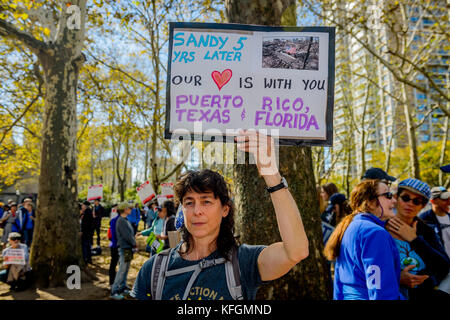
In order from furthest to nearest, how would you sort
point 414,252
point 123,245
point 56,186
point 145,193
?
point 56,186 < point 145,193 < point 123,245 < point 414,252

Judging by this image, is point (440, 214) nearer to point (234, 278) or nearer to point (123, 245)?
point (234, 278)

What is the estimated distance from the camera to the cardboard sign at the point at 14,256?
23.0ft

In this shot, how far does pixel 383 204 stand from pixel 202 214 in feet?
4.91

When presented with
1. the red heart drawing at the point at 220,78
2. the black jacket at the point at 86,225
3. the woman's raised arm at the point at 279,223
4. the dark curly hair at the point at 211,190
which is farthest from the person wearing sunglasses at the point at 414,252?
the black jacket at the point at 86,225

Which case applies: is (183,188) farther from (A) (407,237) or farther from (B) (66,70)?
(B) (66,70)

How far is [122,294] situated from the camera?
6.66m

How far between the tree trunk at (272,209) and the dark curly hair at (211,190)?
1257 millimetres

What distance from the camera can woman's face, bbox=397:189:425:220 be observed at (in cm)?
272

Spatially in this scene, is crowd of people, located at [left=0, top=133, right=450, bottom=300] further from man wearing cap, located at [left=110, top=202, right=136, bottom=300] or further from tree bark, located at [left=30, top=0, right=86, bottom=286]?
tree bark, located at [left=30, top=0, right=86, bottom=286]

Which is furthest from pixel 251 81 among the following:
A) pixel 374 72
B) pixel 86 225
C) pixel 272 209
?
pixel 374 72

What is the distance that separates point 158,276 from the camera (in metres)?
1.65

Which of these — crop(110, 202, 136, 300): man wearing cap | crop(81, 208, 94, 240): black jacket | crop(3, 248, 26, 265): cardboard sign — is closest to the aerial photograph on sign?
crop(110, 202, 136, 300): man wearing cap

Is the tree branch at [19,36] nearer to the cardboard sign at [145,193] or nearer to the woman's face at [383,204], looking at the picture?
the cardboard sign at [145,193]
